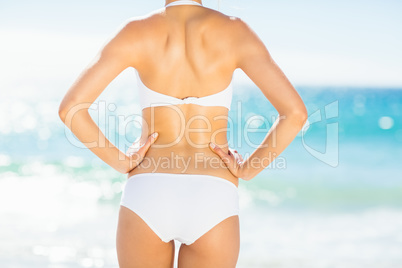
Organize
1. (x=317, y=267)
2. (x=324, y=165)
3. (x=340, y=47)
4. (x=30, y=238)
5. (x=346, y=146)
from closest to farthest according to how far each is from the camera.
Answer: (x=317, y=267) → (x=30, y=238) → (x=324, y=165) → (x=346, y=146) → (x=340, y=47)

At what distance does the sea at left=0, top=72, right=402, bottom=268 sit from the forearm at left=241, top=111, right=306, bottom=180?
2.93 meters

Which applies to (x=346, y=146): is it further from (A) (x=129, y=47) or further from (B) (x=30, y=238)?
(A) (x=129, y=47)

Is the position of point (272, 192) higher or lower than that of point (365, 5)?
lower

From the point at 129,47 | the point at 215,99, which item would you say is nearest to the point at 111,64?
the point at 129,47

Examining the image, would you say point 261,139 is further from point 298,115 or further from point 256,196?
point 298,115

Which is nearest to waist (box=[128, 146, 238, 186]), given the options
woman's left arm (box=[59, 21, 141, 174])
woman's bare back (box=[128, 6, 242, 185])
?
woman's bare back (box=[128, 6, 242, 185])

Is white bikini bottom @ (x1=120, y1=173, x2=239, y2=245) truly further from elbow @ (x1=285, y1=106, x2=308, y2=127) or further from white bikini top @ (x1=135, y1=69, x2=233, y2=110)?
elbow @ (x1=285, y1=106, x2=308, y2=127)

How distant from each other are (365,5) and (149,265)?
14079mm

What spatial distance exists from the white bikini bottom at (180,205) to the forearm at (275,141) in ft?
0.71

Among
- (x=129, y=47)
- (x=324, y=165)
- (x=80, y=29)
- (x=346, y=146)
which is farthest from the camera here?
(x=80, y=29)

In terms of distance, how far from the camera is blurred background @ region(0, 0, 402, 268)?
5.43 metres

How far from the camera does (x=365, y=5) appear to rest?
48.0ft

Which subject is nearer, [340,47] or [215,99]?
[215,99]

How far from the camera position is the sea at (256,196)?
5.18m
